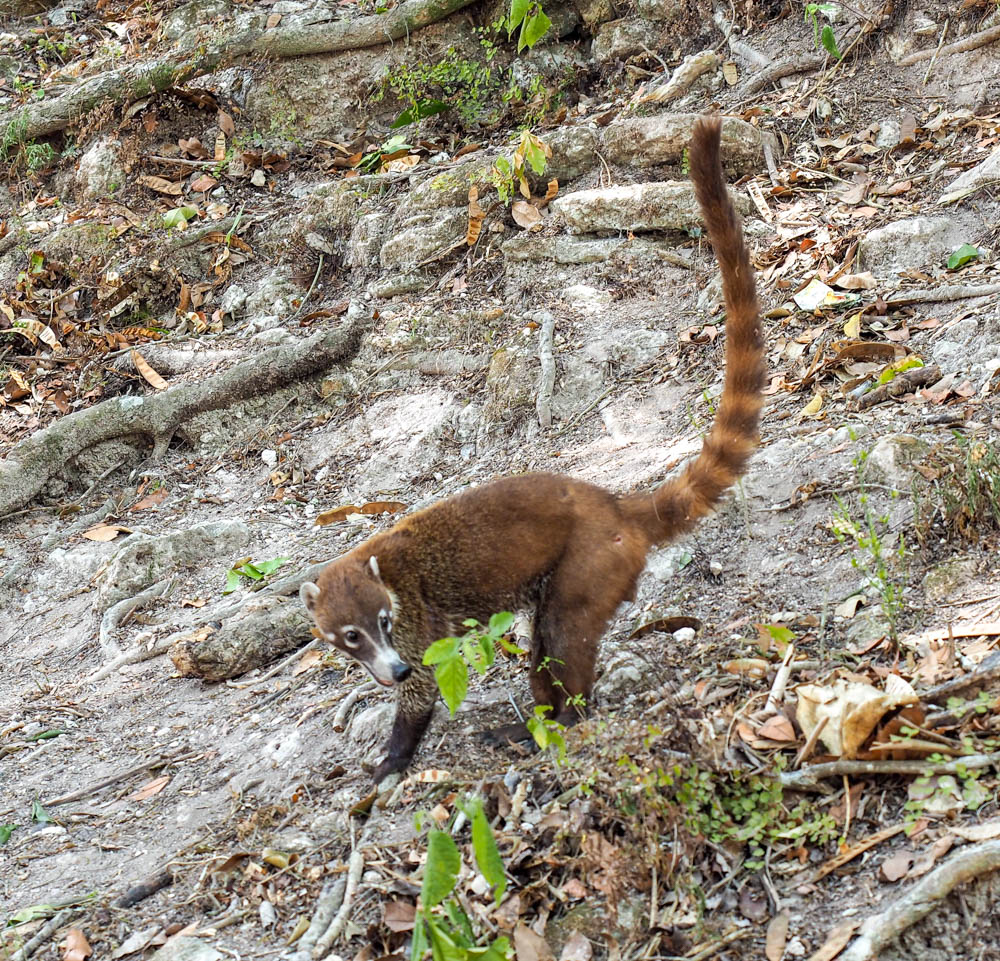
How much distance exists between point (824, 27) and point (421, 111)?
10.5 feet

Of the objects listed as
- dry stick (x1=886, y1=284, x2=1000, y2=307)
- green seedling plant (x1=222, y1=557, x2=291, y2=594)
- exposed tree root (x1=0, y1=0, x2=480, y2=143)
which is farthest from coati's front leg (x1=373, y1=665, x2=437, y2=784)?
exposed tree root (x1=0, y1=0, x2=480, y2=143)

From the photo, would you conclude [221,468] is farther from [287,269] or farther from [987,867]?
[987,867]

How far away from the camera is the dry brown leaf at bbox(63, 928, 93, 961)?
3254mm

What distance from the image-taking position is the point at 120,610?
568 centimetres

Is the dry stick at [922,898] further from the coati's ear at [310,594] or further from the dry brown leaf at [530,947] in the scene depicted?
the coati's ear at [310,594]

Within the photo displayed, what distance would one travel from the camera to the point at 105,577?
5.94 meters

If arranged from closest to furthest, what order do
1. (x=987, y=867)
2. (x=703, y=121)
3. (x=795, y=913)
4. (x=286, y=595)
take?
(x=987, y=867), (x=795, y=913), (x=703, y=121), (x=286, y=595)

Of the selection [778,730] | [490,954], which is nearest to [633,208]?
[778,730]

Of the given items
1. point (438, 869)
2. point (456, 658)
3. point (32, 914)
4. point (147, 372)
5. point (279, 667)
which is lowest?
point (279, 667)

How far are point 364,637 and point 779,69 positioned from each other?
554cm

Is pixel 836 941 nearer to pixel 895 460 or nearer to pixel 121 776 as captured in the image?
pixel 895 460

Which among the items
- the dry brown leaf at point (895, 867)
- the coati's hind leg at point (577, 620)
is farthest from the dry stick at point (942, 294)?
the dry brown leaf at point (895, 867)

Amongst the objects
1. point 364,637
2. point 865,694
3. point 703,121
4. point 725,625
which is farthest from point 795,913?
point 703,121

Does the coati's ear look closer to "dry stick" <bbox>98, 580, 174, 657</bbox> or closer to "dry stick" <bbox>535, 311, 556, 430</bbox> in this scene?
"dry stick" <bbox>98, 580, 174, 657</bbox>
